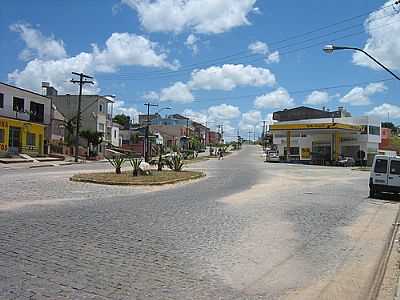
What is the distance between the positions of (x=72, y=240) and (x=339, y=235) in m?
6.32

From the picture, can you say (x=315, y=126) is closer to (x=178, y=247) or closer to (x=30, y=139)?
(x=30, y=139)

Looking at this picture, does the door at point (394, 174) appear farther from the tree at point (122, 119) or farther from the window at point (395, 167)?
the tree at point (122, 119)

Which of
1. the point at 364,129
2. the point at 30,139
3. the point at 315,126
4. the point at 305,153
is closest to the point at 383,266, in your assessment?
the point at 30,139

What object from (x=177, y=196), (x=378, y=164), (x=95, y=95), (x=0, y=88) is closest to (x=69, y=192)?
(x=177, y=196)

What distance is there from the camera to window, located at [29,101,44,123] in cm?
5409

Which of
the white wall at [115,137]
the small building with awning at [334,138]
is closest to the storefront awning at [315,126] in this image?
the small building with awning at [334,138]

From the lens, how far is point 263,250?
373 inches

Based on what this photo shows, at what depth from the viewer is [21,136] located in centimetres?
5066

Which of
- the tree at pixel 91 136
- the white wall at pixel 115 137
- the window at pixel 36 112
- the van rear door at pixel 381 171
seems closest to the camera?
the van rear door at pixel 381 171

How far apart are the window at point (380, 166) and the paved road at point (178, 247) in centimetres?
533

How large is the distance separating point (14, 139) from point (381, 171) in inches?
1533

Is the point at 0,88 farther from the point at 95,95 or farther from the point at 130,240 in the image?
the point at 130,240

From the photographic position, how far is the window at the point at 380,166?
2253 centimetres

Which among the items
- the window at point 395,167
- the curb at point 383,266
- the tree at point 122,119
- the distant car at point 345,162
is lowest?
the curb at point 383,266
